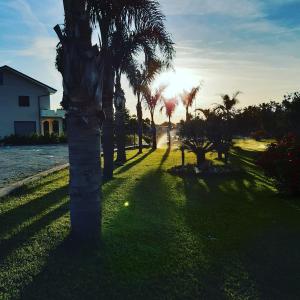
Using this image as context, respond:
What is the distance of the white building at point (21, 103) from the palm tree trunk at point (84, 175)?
34.8 metres

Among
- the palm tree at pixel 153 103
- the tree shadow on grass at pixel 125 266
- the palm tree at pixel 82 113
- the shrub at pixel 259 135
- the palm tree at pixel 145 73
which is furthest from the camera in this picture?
the shrub at pixel 259 135

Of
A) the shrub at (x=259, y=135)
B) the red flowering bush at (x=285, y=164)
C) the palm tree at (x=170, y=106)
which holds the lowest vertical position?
the shrub at (x=259, y=135)

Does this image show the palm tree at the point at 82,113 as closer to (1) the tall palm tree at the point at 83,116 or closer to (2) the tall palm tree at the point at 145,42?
(1) the tall palm tree at the point at 83,116

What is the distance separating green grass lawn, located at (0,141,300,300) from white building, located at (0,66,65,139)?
104 feet

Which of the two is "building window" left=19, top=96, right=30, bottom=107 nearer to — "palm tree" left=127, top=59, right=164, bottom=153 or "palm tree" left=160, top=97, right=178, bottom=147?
"palm tree" left=160, top=97, right=178, bottom=147

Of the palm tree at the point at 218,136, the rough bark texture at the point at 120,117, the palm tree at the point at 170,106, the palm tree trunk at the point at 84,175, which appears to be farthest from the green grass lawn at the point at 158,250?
the palm tree at the point at 170,106

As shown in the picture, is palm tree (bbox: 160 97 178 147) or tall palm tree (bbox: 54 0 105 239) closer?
tall palm tree (bbox: 54 0 105 239)

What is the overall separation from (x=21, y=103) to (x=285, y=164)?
34473 millimetres

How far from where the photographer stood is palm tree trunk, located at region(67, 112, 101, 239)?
18.0ft

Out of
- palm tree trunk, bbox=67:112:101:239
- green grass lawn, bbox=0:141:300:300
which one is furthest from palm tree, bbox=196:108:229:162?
palm tree trunk, bbox=67:112:101:239

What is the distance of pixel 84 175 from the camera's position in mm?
5477

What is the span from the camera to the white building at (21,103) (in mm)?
38781

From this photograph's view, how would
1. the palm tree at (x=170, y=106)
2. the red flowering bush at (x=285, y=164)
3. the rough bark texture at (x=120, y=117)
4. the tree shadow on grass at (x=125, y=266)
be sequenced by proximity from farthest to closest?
the palm tree at (x=170, y=106), the rough bark texture at (x=120, y=117), the red flowering bush at (x=285, y=164), the tree shadow on grass at (x=125, y=266)

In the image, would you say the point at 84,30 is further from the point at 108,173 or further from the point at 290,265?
the point at 108,173
